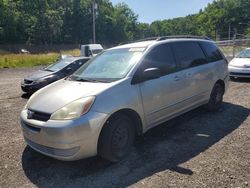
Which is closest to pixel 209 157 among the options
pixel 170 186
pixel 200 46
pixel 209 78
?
pixel 170 186

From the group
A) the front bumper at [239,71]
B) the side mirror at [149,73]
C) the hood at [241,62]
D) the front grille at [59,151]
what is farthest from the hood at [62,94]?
the hood at [241,62]

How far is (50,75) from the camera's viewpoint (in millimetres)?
10172

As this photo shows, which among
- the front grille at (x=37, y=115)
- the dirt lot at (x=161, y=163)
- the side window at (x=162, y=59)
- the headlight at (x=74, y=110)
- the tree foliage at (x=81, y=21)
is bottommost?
the dirt lot at (x=161, y=163)

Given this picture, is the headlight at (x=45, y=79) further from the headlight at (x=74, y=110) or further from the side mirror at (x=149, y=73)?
the headlight at (x=74, y=110)

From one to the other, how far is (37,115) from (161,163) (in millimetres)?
1980

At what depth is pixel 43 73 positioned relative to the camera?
10.5m

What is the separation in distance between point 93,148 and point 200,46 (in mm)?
3809

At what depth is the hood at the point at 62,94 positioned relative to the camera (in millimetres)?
4023

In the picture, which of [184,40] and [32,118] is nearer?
[32,118]

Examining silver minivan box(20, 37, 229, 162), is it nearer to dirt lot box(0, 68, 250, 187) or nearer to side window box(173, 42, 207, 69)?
side window box(173, 42, 207, 69)

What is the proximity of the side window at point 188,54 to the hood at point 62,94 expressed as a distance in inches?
76.1

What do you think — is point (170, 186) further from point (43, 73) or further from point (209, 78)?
point (43, 73)

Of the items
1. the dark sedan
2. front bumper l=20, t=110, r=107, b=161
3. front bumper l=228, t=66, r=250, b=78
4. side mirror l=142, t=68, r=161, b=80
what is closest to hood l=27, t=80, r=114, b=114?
front bumper l=20, t=110, r=107, b=161

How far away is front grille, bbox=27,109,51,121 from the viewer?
396cm
